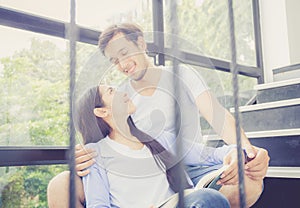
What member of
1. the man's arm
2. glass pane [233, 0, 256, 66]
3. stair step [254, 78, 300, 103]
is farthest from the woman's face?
glass pane [233, 0, 256, 66]

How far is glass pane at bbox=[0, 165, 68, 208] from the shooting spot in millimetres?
1109

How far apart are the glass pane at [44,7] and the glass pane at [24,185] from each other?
1.84 ft

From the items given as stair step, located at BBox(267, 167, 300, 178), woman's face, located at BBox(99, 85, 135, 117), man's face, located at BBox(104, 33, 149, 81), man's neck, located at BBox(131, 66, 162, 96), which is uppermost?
man's face, located at BBox(104, 33, 149, 81)

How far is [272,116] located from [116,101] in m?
0.91

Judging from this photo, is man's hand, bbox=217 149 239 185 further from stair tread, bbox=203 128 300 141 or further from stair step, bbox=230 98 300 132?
stair step, bbox=230 98 300 132

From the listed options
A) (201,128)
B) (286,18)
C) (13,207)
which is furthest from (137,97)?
(286,18)

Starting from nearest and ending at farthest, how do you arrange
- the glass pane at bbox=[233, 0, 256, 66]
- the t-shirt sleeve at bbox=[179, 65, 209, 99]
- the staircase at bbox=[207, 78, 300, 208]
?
the t-shirt sleeve at bbox=[179, 65, 209, 99] → the staircase at bbox=[207, 78, 300, 208] → the glass pane at bbox=[233, 0, 256, 66]

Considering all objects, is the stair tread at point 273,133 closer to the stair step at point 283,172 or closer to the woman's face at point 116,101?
the stair step at point 283,172

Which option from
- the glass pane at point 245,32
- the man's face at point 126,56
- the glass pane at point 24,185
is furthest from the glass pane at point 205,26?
the glass pane at point 24,185

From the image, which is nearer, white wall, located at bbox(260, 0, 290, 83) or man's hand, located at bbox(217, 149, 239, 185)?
man's hand, located at bbox(217, 149, 239, 185)

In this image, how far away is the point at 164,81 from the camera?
126cm

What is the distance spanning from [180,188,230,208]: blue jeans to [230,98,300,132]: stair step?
69 cm

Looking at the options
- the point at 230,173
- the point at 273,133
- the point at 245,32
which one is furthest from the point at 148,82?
the point at 245,32

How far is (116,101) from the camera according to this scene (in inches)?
46.5
